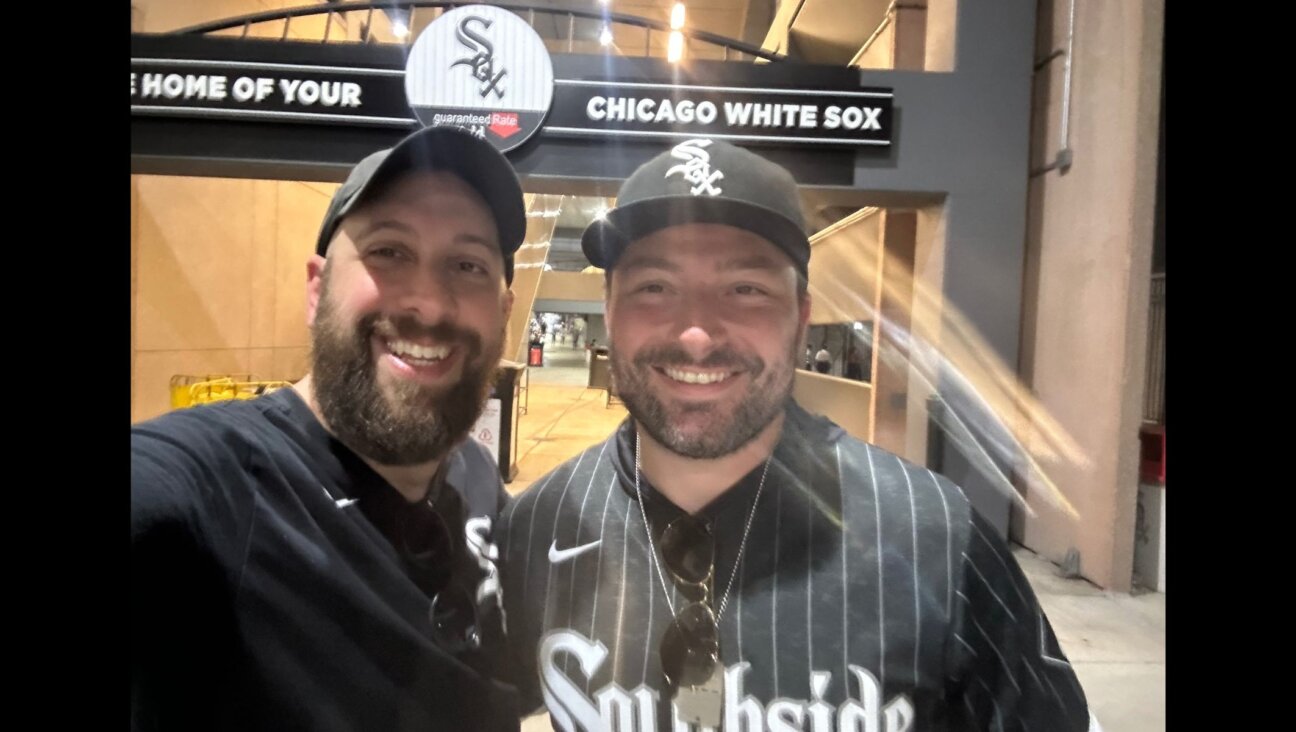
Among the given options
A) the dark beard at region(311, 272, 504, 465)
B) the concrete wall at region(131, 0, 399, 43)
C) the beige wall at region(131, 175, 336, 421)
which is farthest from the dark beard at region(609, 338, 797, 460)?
the concrete wall at region(131, 0, 399, 43)

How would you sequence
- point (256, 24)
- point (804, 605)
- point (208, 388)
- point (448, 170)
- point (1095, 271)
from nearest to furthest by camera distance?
point (448, 170)
point (804, 605)
point (208, 388)
point (1095, 271)
point (256, 24)

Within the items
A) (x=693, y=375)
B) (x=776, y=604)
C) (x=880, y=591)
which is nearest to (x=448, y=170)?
(x=693, y=375)

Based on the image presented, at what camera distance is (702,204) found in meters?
0.94

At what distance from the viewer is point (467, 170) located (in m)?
0.91

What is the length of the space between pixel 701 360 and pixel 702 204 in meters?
0.25

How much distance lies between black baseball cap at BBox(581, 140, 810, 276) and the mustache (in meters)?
0.17

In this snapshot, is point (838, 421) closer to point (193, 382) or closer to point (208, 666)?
point (208, 666)

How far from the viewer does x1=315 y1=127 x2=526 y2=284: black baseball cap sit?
0.89 m

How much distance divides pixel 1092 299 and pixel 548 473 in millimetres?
1406

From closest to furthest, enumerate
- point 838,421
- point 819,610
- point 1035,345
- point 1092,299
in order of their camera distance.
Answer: point 819,610 → point 838,421 → point 1092,299 → point 1035,345

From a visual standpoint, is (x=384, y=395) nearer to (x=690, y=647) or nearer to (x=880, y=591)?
(x=690, y=647)

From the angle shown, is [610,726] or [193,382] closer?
[610,726]
